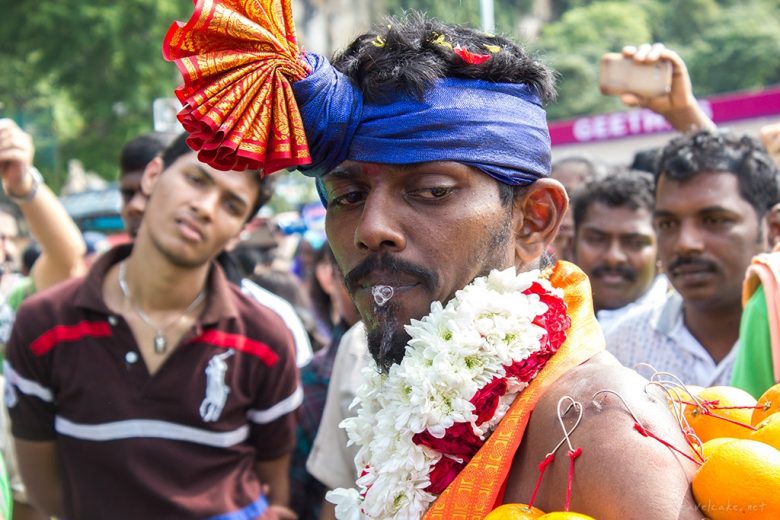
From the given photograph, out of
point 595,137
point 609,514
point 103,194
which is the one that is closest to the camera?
point 609,514

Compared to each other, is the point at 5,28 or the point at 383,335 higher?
the point at 383,335

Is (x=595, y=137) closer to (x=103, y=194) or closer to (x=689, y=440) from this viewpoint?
(x=103, y=194)

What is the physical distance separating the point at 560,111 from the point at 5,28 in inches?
1270

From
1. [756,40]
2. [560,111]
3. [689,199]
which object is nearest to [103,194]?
[689,199]

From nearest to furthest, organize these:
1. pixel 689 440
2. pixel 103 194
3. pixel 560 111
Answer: pixel 689 440
pixel 103 194
pixel 560 111

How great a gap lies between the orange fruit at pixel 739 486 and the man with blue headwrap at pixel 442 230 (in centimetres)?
29

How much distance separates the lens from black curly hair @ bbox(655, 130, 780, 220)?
398 centimetres

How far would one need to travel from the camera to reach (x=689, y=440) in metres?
1.85

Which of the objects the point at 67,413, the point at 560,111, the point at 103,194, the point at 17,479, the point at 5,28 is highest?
the point at 67,413

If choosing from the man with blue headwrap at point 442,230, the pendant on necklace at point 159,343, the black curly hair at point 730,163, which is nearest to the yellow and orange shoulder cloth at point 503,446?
the man with blue headwrap at point 442,230

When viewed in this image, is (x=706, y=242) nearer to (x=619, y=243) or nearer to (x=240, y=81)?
(x=619, y=243)

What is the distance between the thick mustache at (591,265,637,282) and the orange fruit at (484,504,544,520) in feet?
11.2

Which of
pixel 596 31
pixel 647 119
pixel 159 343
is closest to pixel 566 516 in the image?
pixel 159 343

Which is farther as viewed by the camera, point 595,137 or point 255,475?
point 595,137
